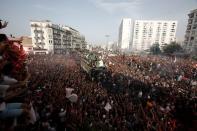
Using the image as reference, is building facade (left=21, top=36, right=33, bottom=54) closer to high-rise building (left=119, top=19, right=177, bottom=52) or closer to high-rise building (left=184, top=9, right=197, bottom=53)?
high-rise building (left=184, top=9, right=197, bottom=53)

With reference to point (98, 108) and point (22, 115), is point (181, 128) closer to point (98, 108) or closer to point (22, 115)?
point (98, 108)

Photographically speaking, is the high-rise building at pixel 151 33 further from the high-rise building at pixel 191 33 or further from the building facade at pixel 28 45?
the building facade at pixel 28 45

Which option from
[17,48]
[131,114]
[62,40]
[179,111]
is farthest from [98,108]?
[62,40]

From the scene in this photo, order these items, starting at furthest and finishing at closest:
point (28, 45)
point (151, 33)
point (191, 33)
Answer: point (151, 33) → point (191, 33) → point (28, 45)

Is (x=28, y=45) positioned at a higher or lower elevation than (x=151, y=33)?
lower

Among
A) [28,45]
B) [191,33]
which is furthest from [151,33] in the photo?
[28,45]

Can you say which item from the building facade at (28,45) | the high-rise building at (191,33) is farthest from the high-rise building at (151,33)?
the building facade at (28,45)

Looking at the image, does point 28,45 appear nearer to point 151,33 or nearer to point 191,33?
→ point 191,33

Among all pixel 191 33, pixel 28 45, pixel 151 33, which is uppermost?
pixel 151 33

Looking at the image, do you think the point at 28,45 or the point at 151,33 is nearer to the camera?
the point at 28,45
